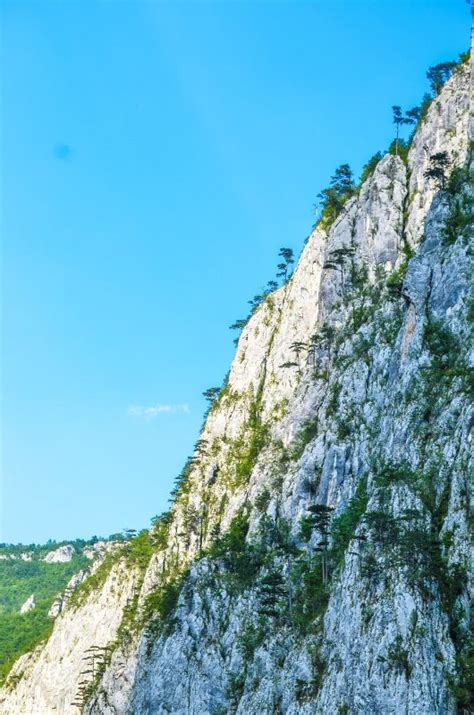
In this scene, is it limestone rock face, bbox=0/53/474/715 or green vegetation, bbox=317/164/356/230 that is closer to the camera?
limestone rock face, bbox=0/53/474/715

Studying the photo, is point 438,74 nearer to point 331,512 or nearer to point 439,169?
point 439,169

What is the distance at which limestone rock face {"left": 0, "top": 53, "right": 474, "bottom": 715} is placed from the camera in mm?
57812

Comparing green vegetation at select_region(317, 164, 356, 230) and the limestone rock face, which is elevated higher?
green vegetation at select_region(317, 164, 356, 230)

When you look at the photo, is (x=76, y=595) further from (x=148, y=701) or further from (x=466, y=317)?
(x=466, y=317)

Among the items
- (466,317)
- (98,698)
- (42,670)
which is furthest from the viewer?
(42,670)

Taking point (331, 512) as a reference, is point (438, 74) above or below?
above

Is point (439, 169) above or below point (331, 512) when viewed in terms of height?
above

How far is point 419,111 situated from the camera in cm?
11700

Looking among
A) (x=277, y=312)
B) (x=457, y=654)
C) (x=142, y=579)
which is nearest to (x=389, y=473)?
(x=457, y=654)

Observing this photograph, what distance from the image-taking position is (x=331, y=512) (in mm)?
80375

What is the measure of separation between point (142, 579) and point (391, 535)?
225ft

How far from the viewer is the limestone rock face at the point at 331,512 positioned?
57812mm

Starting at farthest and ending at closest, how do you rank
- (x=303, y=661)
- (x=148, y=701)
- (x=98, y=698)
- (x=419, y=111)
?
1. (x=419, y=111)
2. (x=98, y=698)
3. (x=148, y=701)
4. (x=303, y=661)

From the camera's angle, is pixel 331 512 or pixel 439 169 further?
pixel 439 169
